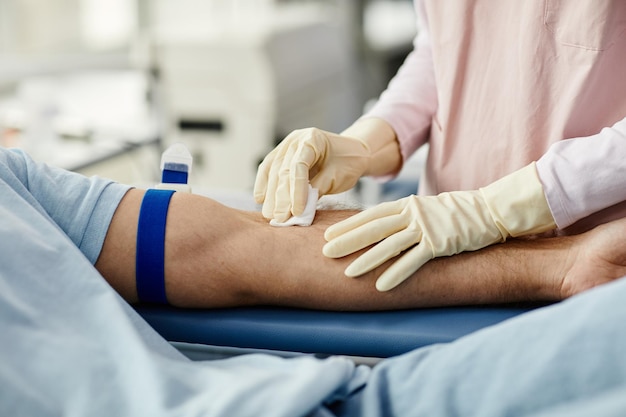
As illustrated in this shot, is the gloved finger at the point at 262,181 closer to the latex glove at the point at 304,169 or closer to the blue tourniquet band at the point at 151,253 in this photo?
the latex glove at the point at 304,169

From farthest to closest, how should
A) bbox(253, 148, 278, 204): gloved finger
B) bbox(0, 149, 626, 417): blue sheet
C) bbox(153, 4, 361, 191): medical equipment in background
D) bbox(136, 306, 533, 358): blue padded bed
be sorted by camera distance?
bbox(153, 4, 361, 191): medical equipment in background, bbox(253, 148, 278, 204): gloved finger, bbox(136, 306, 533, 358): blue padded bed, bbox(0, 149, 626, 417): blue sheet

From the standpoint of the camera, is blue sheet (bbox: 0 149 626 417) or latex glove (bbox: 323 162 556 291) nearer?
blue sheet (bbox: 0 149 626 417)

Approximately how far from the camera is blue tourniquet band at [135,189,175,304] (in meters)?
1.09

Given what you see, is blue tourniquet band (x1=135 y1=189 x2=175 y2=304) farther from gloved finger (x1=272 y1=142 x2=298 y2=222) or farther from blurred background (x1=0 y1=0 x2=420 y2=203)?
blurred background (x1=0 y1=0 x2=420 y2=203)

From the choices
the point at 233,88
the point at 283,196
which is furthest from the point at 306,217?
the point at 233,88

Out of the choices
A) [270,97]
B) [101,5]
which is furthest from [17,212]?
[101,5]

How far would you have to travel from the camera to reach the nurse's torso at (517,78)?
3.80 ft

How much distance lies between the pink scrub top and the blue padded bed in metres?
0.23

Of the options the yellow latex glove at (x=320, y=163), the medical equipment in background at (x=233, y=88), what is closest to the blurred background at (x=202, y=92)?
the medical equipment in background at (x=233, y=88)

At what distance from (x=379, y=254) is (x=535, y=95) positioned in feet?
1.33

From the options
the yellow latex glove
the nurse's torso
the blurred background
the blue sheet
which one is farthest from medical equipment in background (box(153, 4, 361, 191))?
the blue sheet

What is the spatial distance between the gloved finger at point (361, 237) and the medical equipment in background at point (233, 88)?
1581mm

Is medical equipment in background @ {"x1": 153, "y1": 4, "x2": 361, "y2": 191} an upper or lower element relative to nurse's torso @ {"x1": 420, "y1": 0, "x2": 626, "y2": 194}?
lower

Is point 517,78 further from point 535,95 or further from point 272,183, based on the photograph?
point 272,183
